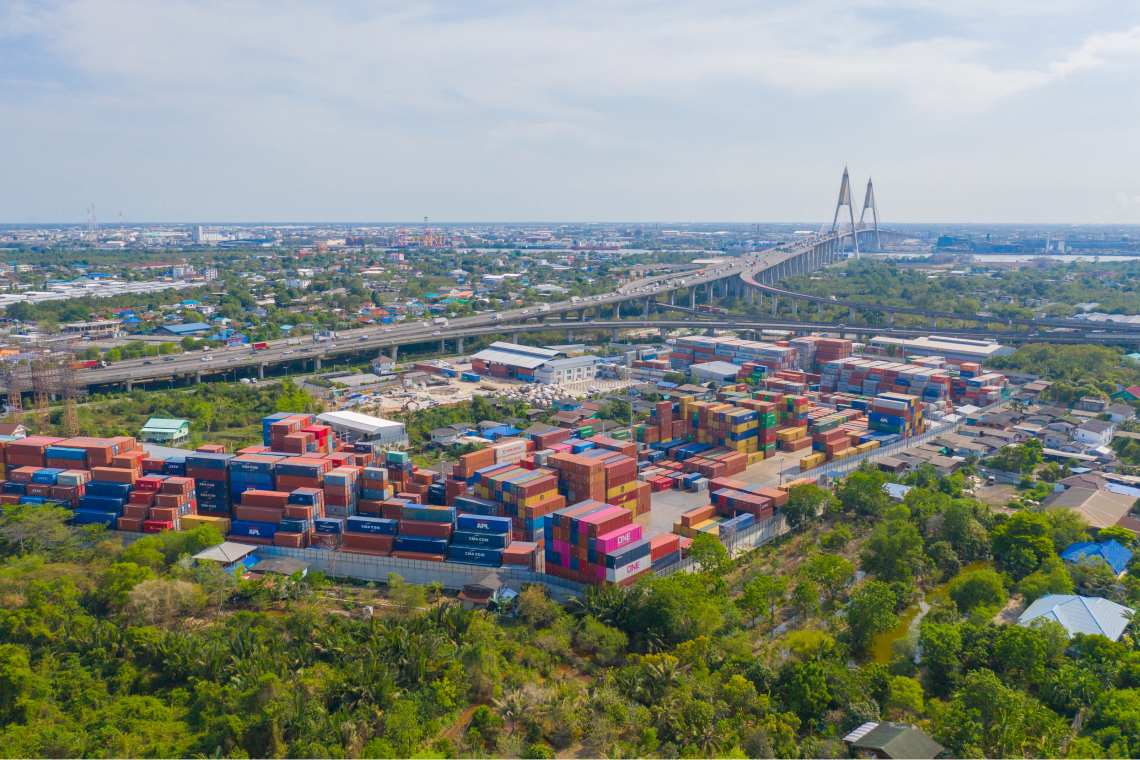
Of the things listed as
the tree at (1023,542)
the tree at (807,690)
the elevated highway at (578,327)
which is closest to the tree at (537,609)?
the tree at (807,690)

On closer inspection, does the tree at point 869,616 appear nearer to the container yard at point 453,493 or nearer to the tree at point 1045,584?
the tree at point 1045,584

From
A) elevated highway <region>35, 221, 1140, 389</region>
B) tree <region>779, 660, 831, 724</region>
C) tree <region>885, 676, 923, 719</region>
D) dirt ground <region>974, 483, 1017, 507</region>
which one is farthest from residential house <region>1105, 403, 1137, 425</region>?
tree <region>779, 660, 831, 724</region>

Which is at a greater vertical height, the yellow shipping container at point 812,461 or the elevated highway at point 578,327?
the elevated highway at point 578,327

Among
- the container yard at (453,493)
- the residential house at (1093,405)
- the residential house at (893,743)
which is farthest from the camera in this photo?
the residential house at (1093,405)

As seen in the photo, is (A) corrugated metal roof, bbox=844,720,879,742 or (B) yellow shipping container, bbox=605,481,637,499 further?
(B) yellow shipping container, bbox=605,481,637,499

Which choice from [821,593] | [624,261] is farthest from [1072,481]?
[624,261]

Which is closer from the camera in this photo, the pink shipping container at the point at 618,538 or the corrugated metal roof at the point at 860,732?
the corrugated metal roof at the point at 860,732

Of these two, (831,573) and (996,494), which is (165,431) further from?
(996,494)

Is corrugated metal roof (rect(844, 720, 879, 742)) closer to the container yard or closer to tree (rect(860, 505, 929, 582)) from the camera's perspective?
the container yard
